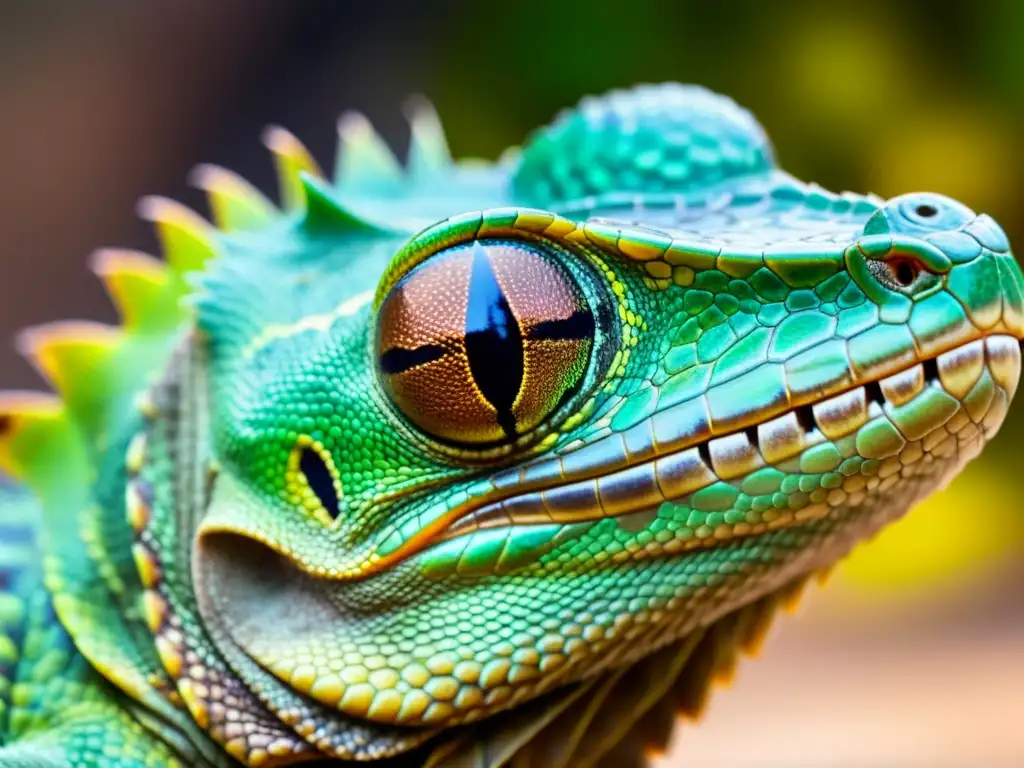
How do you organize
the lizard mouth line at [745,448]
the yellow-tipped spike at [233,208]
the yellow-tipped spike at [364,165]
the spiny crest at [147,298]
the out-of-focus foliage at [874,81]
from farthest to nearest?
1. the out-of-focus foliage at [874,81]
2. the yellow-tipped spike at [364,165]
3. the yellow-tipped spike at [233,208]
4. the spiny crest at [147,298]
5. the lizard mouth line at [745,448]

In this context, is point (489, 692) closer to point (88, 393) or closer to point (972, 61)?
point (88, 393)

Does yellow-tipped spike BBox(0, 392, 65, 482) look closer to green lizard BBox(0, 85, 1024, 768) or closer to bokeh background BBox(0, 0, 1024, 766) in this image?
green lizard BBox(0, 85, 1024, 768)

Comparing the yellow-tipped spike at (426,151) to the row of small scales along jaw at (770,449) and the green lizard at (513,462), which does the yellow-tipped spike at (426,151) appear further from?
the row of small scales along jaw at (770,449)

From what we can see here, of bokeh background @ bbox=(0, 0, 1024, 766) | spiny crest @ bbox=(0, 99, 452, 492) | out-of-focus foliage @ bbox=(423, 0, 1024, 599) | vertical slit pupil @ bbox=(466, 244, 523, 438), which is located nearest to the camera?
vertical slit pupil @ bbox=(466, 244, 523, 438)

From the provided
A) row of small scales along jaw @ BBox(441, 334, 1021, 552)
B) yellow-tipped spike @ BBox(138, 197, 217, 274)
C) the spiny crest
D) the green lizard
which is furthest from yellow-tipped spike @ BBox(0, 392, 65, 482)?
row of small scales along jaw @ BBox(441, 334, 1021, 552)

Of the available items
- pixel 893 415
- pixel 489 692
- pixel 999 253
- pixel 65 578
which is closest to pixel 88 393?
pixel 65 578

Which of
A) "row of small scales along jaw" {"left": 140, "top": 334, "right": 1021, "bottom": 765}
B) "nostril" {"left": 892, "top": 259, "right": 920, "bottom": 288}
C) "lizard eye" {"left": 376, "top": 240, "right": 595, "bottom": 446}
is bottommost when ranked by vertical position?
"row of small scales along jaw" {"left": 140, "top": 334, "right": 1021, "bottom": 765}

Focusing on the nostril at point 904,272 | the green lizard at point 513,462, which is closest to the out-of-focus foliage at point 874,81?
the green lizard at point 513,462
